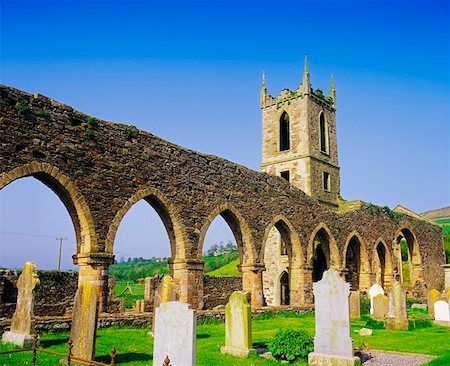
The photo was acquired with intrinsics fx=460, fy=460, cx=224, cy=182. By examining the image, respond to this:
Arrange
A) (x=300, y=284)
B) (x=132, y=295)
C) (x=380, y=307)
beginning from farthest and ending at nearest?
1. (x=132, y=295)
2. (x=300, y=284)
3. (x=380, y=307)

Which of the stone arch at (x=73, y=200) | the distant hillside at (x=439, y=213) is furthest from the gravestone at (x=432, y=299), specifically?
the distant hillside at (x=439, y=213)

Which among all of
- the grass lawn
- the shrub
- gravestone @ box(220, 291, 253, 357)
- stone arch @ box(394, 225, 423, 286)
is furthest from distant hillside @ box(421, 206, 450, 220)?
gravestone @ box(220, 291, 253, 357)

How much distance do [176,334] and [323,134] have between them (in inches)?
1073

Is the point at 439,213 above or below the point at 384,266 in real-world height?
above

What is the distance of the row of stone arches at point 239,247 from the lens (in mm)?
13086

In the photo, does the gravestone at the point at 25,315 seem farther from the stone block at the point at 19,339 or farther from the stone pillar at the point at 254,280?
the stone pillar at the point at 254,280

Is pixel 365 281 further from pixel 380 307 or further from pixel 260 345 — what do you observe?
pixel 260 345

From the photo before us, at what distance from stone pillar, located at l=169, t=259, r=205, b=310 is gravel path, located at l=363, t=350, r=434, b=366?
23.2 feet

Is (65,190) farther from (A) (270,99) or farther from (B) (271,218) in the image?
(A) (270,99)

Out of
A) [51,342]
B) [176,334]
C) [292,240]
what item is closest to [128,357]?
[51,342]

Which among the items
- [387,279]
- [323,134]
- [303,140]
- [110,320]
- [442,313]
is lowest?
[110,320]

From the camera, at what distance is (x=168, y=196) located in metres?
15.8

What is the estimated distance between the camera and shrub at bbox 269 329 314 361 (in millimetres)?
9047

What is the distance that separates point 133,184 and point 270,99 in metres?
20.1
